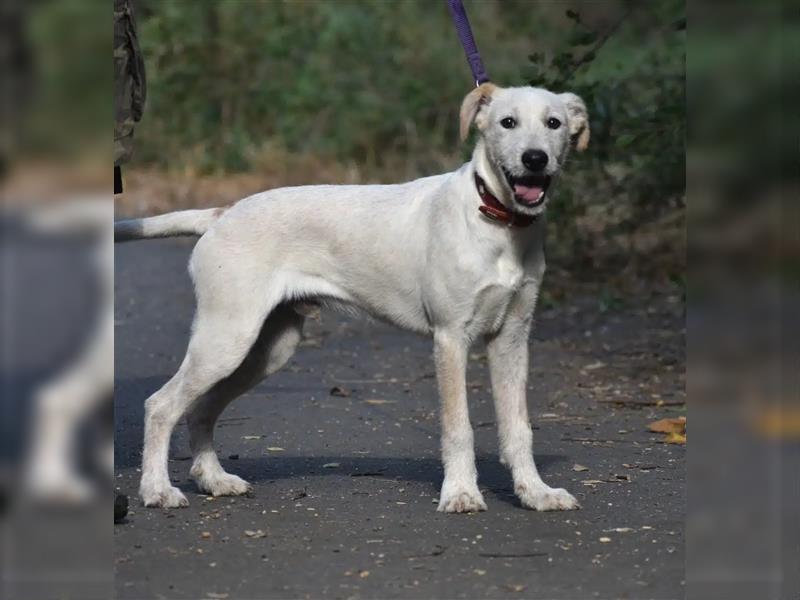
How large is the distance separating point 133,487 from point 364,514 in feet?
3.74

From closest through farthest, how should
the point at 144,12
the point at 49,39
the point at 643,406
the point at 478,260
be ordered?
the point at 49,39, the point at 478,260, the point at 643,406, the point at 144,12

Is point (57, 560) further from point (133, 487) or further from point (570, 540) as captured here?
point (133, 487)

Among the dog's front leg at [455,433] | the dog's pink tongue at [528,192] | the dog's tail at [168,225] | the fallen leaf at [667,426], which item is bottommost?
the fallen leaf at [667,426]

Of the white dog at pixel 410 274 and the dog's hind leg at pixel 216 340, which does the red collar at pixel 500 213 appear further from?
the dog's hind leg at pixel 216 340

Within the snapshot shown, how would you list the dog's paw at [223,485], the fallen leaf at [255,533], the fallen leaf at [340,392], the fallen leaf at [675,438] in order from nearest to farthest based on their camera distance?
the fallen leaf at [255,533] → the dog's paw at [223,485] → the fallen leaf at [675,438] → the fallen leaf at [340,392]

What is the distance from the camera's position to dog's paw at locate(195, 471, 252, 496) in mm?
6406

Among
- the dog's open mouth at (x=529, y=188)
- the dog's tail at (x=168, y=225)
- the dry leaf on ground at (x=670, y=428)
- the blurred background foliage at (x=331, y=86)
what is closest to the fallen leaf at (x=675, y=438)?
the dry leaf on ground at (x=670, y=428)

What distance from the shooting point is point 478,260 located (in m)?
6.03

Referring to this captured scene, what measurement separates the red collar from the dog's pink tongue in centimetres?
14

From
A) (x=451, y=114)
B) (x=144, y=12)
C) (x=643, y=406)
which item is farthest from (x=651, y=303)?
(x=144, y=12)

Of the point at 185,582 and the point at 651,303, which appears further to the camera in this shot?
the point at 651,303

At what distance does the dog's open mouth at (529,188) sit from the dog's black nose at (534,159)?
72 millimetres

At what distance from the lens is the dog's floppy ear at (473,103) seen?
20.2ft

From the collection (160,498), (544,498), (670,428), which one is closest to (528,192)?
(544,498)
